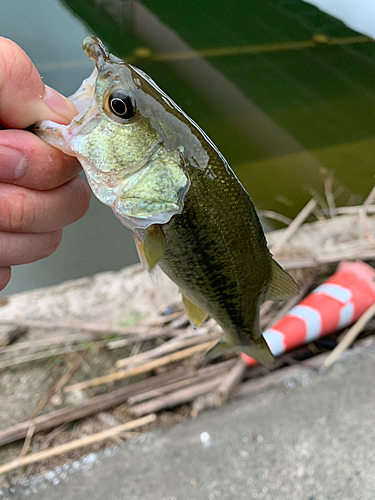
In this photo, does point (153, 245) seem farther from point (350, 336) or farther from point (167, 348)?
point (350, 336)

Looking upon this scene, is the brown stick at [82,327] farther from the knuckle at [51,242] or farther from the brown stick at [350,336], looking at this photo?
the knuckle at [51,242]

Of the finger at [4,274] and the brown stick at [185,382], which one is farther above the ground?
the finger at [4,274]

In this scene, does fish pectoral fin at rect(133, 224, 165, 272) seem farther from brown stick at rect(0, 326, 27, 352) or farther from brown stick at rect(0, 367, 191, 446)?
brown stick at rect(0, 326, 27, 352)

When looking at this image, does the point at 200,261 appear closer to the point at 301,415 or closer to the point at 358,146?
the point at 301,415

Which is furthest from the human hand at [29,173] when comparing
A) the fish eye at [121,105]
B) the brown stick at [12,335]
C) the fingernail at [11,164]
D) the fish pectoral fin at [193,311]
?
the brown stick at [12,335]

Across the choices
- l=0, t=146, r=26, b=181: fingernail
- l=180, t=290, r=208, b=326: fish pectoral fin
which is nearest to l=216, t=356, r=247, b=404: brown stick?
l=180, t=290, r=208, b=326: fish pectoral fin

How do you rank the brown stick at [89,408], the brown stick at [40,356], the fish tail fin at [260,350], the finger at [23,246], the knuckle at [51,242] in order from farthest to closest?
the brown stick at [40,356] < the brown stick at [89,408] < the fish tail fin at [260,350] < the knuckle at [51,242] < the finger at [23,246]

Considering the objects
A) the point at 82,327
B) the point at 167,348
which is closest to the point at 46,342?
the point at 82,327
